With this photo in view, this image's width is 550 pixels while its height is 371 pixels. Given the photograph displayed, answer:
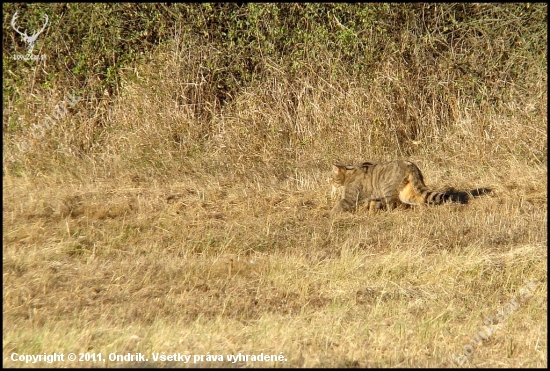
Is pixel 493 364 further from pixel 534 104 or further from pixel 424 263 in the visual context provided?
pixel 534 104

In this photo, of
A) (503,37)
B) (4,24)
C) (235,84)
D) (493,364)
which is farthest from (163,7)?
(493,364)

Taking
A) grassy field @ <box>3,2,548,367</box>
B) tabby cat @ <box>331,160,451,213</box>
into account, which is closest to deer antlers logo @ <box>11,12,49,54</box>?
grassy field @ <box>3,2,548,367</box>

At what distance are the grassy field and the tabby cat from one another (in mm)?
167

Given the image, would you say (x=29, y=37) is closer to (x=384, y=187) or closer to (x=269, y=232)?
(x=269, y=232)

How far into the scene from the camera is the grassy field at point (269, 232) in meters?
5.82

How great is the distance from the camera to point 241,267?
7223 mm

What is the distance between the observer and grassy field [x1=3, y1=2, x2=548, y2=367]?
582 centimetres

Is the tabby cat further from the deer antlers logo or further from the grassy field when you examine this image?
the deer antlers logo

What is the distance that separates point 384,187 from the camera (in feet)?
29.8

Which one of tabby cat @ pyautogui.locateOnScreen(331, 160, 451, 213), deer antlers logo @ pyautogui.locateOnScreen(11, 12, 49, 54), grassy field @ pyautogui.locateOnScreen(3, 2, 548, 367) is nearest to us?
grassy field @ pyautogui.locateOnScreen(3, 2, 548, 367)

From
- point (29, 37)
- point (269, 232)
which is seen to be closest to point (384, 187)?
point (269, 232)

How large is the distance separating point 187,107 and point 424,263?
506 centimetres

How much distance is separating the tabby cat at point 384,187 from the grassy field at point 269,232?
0.17 m

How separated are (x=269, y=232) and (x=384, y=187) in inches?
66.3
